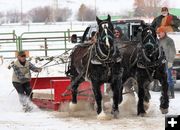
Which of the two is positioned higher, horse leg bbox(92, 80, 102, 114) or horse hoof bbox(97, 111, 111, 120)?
horse leg bbox(92, 80, 102, 114)

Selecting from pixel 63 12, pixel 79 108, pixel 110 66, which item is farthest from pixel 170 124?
pixel 63 12

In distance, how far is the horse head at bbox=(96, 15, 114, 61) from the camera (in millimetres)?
8703

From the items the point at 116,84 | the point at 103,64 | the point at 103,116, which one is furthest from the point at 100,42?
the point at 103,116

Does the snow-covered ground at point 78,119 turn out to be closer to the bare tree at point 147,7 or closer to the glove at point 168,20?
the glove at point 168,20

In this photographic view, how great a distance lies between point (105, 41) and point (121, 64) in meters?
0.69

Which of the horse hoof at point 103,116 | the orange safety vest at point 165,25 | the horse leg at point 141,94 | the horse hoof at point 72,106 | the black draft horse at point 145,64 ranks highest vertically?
the orange safety vest at point 165,25

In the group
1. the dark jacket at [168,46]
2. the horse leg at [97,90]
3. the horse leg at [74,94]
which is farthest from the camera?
the dark jacket at [168,46]

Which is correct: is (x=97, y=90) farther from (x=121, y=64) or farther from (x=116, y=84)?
(x=121, y=64)

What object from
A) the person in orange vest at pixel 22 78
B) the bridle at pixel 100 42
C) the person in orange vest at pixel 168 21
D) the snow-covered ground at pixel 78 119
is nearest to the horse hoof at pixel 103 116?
the snow-covered ground at pixel 78 119

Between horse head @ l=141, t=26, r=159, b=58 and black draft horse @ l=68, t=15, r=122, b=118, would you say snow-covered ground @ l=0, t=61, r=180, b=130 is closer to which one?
black draft horse @ l=68, t=15, r=122, b=118

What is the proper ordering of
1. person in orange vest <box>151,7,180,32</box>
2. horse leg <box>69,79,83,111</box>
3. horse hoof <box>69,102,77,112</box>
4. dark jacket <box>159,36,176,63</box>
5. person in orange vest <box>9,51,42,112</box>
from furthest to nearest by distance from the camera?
dark jacket <box>159,36,176,63</box>
person in orange vest <box>9,51,42,112</box>
person in orange vest <box>151,7,180,32</box>
horse leg <box>69,79,83,111</box>
horse hoof <box>69,102,77,112</box>

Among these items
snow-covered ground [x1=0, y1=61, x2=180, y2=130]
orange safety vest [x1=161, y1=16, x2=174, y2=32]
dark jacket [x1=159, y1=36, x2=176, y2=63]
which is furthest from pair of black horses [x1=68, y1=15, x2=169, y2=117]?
dark jacket [x1=159, y1=36, x2=176, y2=63]

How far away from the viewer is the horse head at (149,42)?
8.91 metres

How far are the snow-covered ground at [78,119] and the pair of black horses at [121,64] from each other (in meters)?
0.37
